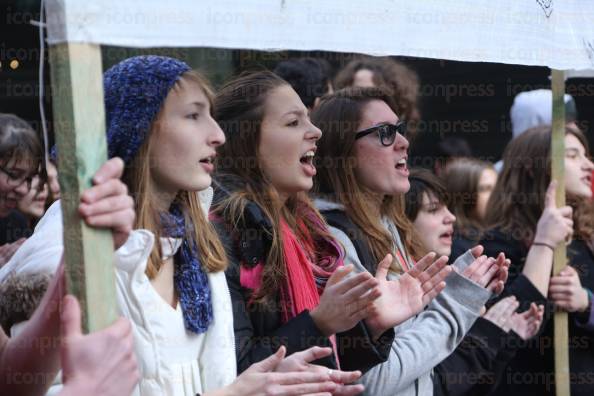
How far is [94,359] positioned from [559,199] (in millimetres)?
2633

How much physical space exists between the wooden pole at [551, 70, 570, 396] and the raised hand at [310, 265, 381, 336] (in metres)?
1.41

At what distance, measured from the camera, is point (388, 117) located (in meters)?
3.42

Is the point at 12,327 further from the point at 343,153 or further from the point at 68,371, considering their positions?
the point at 343,153

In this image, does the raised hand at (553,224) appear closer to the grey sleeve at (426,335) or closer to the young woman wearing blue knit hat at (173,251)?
the grey sleeve at (426,335)

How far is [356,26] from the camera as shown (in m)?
2.24

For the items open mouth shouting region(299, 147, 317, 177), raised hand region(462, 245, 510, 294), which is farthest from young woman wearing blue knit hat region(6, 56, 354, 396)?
raised hand region(462, 245, 510, 294)

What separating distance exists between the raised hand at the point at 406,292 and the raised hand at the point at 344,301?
0.21 m

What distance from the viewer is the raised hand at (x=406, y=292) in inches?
112

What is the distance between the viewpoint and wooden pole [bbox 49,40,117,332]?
1.74 metres

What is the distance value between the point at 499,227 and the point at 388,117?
3.23 feet

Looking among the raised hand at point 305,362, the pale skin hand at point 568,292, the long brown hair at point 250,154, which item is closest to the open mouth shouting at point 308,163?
the long brown hair at point 250,154

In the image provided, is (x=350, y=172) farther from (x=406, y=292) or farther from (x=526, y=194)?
(x=526, y=194)

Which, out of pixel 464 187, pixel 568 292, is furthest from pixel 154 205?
pixel 464 187

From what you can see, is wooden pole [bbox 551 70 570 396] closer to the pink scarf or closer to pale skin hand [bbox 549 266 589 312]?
pale skin hand [bbox 549 266 589 312]
